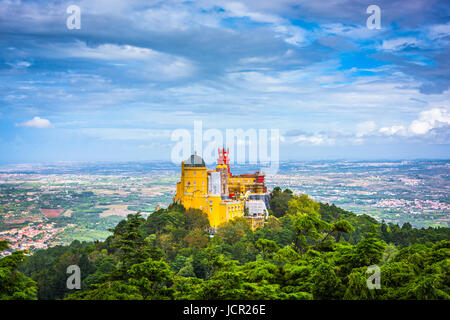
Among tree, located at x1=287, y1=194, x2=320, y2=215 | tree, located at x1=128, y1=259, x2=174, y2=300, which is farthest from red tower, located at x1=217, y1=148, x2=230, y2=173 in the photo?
tree, located at x1=128, y1=259, x2=174, y2=300

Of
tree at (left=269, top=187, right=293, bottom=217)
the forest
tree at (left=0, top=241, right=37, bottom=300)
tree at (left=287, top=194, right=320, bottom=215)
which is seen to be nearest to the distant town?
tree at (left=269, top=187, right=293, bottom=217)

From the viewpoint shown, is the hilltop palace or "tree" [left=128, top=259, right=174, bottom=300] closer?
"tree" [left=128, top=259, right=174, bottom=300]

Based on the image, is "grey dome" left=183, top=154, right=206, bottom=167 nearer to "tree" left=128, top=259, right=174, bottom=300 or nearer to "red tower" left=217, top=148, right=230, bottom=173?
"red tower" left=217, top=148, right=230, bottom=173

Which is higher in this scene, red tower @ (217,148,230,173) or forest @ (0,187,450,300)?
red tower @ (217,148,230,173)

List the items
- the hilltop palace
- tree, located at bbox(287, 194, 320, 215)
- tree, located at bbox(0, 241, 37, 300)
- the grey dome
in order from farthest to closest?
1. tree, located at bbox(287, 194, 320, 215)
2. the grey dome
3. the hilltop palace
4. tree, located at bbox(0, 241, 37, 300)

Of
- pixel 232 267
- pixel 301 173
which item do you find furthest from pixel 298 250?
pixel 301 173

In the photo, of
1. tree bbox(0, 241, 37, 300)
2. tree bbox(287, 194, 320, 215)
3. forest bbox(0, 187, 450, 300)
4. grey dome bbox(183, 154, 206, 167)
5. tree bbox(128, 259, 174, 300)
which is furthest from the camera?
tree bbox(287, 194, 320, 215)

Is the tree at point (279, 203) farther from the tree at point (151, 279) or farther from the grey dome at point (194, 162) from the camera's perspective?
the tree at point (151, 279)
